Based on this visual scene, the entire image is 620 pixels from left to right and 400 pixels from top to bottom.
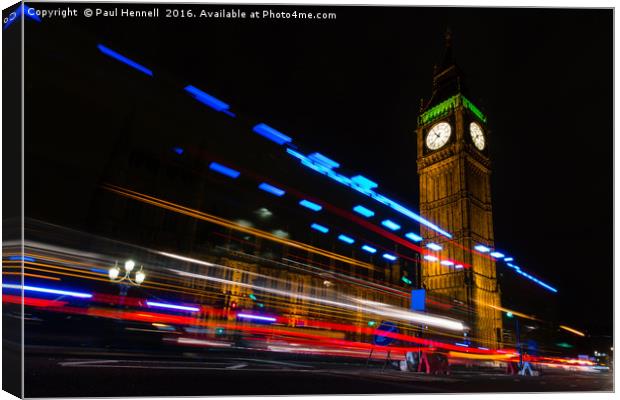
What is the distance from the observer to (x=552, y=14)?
7.22 m

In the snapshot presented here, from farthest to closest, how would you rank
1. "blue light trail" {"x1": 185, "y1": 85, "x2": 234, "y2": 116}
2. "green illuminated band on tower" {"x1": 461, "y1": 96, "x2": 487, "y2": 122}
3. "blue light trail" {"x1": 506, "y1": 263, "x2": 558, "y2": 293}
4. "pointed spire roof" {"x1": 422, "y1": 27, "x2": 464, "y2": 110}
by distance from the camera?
"pointed spire roof" {"x1": 422, "y1": 27, "x2": 464, "y2": 110} < "green illuminated band on tower" {"x1": 461, "y1": 96, "x2": 487, "y2": 122} < "blue light trail" {"x1": 506, "y1": 263, "x2": 558, "y2": 293} < "blue light trail" {"x1": 185, "y1": 85, "x2": 234, "y2": 116}

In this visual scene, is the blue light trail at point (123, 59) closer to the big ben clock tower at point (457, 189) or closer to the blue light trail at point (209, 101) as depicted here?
the blue light trail at point (209, 101)

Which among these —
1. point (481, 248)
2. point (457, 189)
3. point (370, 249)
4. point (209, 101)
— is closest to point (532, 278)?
point (481, 248)

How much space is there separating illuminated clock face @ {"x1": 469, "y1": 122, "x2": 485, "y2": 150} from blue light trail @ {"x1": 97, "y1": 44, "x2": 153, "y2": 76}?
3619 cm

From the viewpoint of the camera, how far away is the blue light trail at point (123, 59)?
272 inches

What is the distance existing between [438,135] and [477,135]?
3447mm

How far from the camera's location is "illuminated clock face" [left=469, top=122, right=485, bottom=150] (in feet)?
133

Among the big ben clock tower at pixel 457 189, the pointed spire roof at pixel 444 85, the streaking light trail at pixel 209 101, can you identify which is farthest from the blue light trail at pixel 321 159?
the pointed spire roof at pixel 444 85

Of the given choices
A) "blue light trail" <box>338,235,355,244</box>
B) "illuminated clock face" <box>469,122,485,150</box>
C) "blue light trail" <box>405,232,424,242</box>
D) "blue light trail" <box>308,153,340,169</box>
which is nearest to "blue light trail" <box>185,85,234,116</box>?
"blue light trail" <box>308,153,340,169</box>

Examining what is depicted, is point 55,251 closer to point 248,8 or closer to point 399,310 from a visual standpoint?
point 248,8

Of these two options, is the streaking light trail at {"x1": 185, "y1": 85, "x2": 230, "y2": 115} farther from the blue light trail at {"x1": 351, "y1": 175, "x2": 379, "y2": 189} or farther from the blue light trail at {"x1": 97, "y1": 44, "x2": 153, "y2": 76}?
the blue light trail at {"x1": 351, "y1": 175, "x2": 379, "y2": 189}

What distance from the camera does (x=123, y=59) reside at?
8070 mm

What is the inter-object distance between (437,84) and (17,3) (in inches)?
1733

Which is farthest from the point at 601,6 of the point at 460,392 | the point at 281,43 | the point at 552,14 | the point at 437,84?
the point at 437,84
